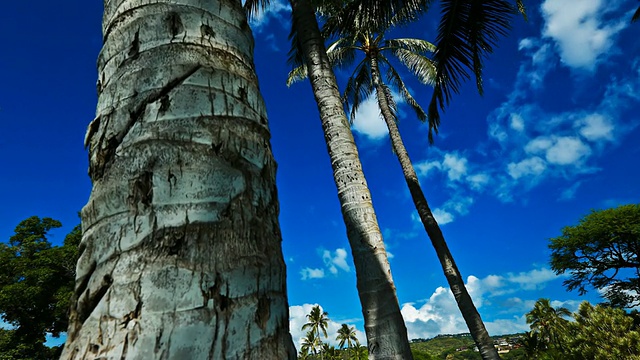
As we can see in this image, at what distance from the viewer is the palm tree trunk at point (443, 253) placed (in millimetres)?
7156

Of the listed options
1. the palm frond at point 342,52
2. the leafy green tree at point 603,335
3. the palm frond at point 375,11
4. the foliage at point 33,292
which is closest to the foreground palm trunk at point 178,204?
the palm frond at point 375,11

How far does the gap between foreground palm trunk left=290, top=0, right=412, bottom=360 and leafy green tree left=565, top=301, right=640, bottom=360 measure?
24836 mm

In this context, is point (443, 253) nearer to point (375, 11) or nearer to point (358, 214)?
point (358, 214)

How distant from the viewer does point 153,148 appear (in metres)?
1.00

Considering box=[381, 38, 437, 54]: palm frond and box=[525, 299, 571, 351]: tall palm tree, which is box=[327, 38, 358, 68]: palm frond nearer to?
box=[381, 38, 437, 54]: palm frond

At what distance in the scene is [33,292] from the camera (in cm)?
1600

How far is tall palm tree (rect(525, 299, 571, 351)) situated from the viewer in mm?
33031

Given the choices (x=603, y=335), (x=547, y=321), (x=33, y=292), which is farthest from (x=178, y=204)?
(x=547, y=321)

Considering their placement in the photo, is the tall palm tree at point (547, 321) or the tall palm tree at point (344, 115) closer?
the tall palm tree at point (344, 115)

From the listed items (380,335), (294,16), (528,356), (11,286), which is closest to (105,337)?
(380,335)

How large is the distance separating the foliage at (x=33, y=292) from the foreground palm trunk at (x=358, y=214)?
1651cm

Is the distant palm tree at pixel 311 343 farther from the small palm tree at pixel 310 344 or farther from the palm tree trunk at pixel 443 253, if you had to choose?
the palm tree trunk at pixel 443 253

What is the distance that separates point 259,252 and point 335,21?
8218 mm

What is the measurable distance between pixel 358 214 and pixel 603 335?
2705cm
